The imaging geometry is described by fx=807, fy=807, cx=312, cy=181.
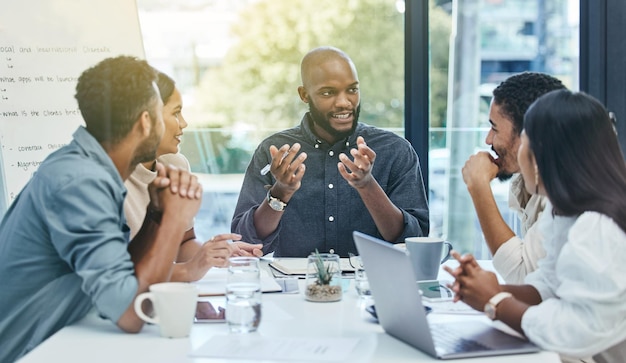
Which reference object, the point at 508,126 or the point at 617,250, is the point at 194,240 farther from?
the point at 617,250

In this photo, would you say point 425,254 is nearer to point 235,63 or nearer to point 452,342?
point 452,342

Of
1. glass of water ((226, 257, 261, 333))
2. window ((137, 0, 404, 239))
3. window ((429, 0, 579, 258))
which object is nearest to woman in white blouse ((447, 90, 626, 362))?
glass of water ((226, 257, 261, 333))

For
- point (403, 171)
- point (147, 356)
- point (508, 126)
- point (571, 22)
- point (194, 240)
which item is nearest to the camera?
point (147, 356)

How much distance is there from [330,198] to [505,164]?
78 centimetres

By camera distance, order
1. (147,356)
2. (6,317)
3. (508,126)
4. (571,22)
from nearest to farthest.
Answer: (147,356), (6,317), (508,126), (571,22)

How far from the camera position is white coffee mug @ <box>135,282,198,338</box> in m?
1.57

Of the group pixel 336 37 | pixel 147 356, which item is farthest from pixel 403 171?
pixel 147 356

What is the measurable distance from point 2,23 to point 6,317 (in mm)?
1831

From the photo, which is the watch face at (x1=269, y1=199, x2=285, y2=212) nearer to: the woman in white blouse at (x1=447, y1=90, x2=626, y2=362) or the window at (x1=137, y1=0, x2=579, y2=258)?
the woman in white blouse at (x1=447, y1=90, x2=626, y2=362)

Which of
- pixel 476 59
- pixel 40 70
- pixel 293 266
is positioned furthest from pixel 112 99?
pixel 476 59

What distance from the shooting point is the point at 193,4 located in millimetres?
4105

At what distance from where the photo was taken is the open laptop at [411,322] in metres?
1.46

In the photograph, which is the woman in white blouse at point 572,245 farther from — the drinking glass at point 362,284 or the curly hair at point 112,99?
the curly hair at point 112,99

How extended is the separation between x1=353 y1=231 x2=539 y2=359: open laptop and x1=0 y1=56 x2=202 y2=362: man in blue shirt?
1.50 ft
